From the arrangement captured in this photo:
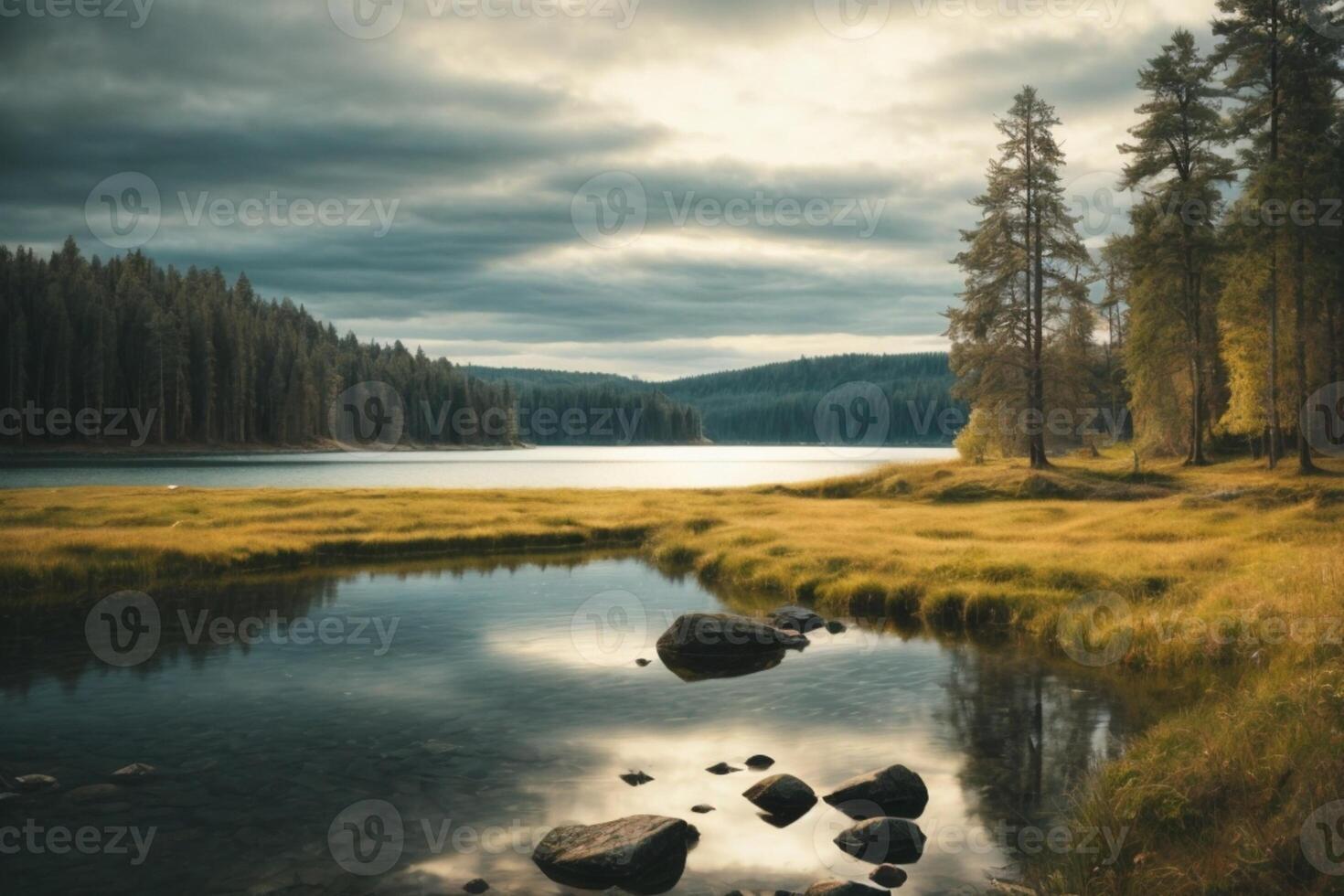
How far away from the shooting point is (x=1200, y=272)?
51.8m

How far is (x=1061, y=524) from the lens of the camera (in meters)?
38.0

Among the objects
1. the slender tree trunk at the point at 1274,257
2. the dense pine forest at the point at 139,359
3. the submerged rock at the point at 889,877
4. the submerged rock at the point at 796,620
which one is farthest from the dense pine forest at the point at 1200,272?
the dense pine forest at the point at 139,359

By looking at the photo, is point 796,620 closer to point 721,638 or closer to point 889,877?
point 721,638

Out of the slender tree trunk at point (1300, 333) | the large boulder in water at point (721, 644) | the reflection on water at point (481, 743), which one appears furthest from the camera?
the slender tree trunk at point (1300, 333)

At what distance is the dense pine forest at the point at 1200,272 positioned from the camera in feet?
141

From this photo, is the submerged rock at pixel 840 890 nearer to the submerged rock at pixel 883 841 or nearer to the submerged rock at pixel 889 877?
the submerged rock at pixel 889 877

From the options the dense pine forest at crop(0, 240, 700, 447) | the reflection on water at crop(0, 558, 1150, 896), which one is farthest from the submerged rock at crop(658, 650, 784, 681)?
the dense pine forest at crop(0, 240, 700, 447)

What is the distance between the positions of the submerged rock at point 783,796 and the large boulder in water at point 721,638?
9340 millimetres

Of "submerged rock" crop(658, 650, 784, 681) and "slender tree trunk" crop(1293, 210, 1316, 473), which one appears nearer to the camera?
"submerged rock" crop(658, 650, 784, 681)

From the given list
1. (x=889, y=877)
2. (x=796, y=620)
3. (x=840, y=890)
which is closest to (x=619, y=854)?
(x=840, y=890)

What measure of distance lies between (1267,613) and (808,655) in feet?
33.4

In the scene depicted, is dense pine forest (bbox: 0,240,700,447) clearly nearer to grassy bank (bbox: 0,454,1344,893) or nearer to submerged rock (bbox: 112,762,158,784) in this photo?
grassy bank (bbox: 0,454,1344,893)

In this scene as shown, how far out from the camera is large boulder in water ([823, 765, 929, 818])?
1286 centimetres

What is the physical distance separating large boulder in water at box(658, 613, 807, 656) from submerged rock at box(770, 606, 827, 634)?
1.70 m
